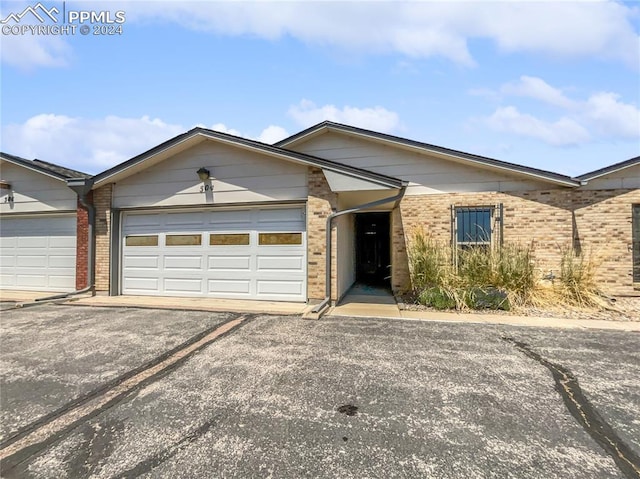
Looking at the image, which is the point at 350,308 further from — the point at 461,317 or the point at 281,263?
the point at 461,317

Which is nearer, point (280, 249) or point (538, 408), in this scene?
point (538, 408)

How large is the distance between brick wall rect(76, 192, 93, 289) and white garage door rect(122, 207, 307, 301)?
3.28 ft

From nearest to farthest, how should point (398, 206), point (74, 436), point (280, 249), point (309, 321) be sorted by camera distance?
point (74, 436) → point (309, 321) → point (280, 249) → point (398, 206)

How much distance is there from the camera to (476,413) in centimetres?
269

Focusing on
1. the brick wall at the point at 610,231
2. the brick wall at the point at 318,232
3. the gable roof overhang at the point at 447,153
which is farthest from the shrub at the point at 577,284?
the brick wall at the point at 318,232

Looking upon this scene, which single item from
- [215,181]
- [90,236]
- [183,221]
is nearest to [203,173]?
[215,181]

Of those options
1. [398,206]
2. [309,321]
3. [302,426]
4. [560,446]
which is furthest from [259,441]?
[398,206]

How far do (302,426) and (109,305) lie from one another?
261 inches

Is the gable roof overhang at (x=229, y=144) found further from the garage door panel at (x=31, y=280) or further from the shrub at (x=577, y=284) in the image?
the shrub at (x=577, y=284)

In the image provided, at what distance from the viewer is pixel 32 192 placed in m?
9.16

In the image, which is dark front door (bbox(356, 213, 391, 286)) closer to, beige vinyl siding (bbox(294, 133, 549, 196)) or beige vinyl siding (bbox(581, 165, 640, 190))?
beige vinyl siding (bbox(294, 133, 549, 196))

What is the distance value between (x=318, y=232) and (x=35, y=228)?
8932 millimetres

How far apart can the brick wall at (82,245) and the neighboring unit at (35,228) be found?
522mm

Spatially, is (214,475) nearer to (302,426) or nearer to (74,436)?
(302,426)
